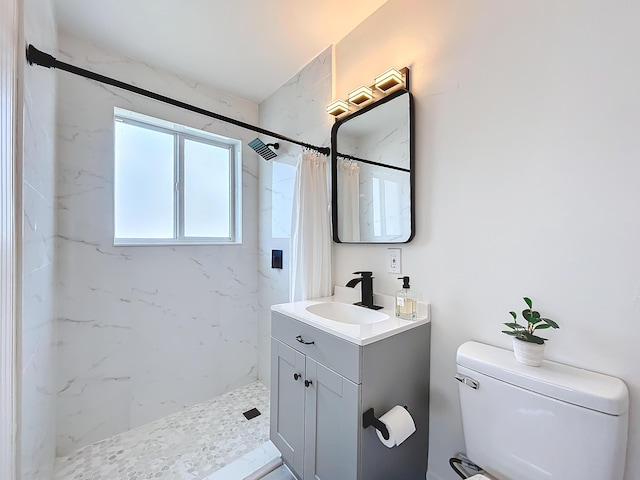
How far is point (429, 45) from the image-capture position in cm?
127

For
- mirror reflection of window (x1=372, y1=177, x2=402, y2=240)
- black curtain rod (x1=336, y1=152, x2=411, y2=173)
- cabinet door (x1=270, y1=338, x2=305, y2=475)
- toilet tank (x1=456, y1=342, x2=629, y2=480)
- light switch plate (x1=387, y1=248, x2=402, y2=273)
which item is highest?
black curtain rod (x1=336, y1=152, x2=411, y2=173)

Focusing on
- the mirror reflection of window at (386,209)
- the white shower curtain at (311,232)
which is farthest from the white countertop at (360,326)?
the mirror reflection of window at (386,209)

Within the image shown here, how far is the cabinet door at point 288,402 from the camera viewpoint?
1.26 m

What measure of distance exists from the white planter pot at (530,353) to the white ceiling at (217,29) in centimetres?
177

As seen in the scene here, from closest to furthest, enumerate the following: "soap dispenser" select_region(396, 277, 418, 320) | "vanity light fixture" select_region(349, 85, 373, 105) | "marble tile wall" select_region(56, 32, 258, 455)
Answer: "soap dispenser" select_region(396, 277, 418, 320)
"vanity light fixture" select_region(349, 85, 373, 105)
"marble tile wall" select_region(56, 32, 258, 455)

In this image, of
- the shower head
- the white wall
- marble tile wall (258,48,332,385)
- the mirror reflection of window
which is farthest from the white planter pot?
the shower head

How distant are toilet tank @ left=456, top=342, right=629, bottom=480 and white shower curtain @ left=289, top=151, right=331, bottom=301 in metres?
0.88

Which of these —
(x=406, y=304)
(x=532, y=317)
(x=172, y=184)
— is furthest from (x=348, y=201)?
(x=172, y=184)

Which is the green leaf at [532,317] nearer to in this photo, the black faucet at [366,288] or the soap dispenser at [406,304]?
the soap dispenser at [406,304]

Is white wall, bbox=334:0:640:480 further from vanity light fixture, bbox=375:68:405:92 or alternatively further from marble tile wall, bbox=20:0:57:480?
marble tile wall, bbox=20:0:57:480

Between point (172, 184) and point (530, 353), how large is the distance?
2.35 m

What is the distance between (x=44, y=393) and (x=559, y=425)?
2003 millimetres

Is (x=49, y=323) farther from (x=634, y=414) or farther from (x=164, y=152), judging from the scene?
(x=634, y=414)

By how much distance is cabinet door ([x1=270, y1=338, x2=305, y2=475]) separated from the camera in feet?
4.14
